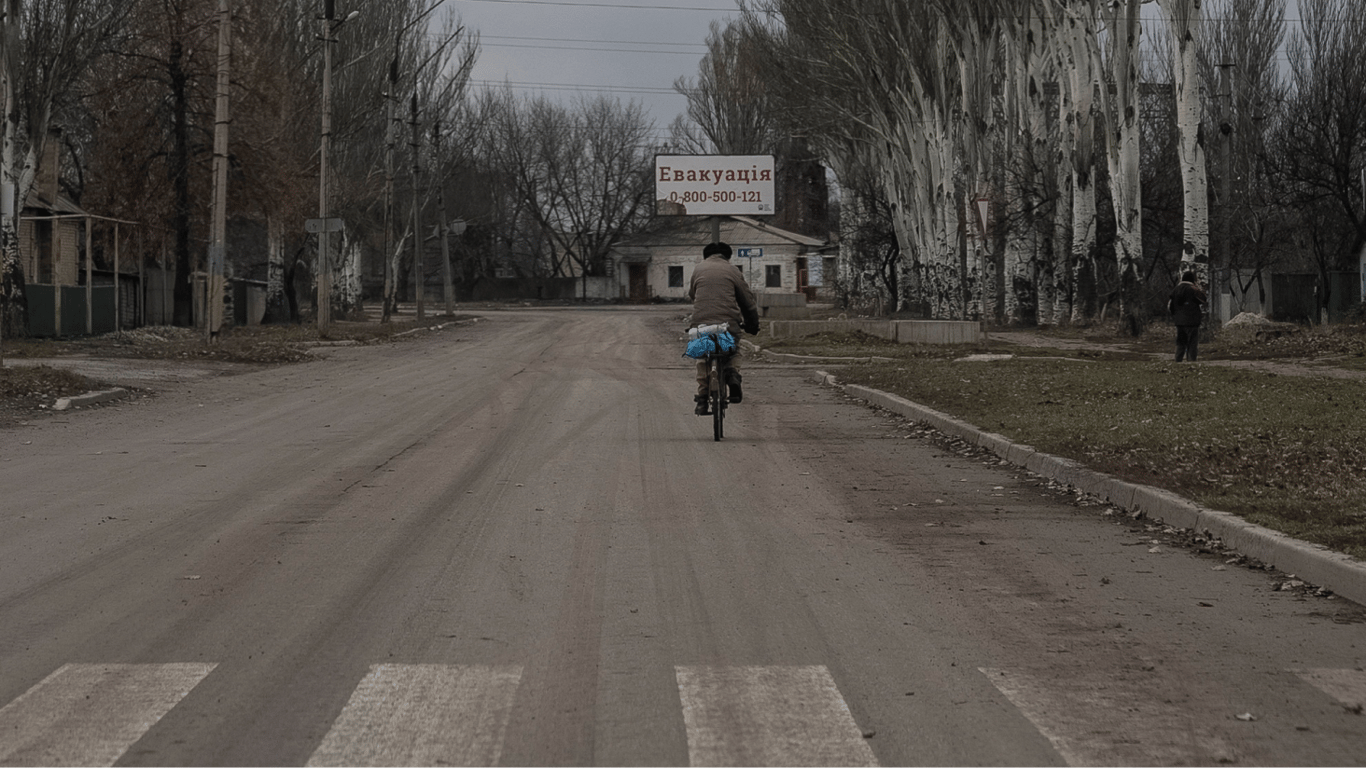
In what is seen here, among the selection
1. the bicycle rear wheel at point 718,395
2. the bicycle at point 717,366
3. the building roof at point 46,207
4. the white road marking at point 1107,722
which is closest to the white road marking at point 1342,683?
the white road marking at point 1107,722

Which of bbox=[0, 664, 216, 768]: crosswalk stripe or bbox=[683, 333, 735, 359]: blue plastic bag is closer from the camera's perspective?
bbox=[0, 664, 216, 768]: crosswalk stripe

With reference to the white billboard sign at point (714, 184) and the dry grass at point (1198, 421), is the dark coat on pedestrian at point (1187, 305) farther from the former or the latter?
the white billboard sign at point (714, 184)

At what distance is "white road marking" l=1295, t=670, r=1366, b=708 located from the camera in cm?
502

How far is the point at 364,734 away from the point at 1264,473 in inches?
287

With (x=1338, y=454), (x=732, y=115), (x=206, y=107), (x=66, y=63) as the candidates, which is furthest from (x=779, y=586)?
(x=732, y=115)

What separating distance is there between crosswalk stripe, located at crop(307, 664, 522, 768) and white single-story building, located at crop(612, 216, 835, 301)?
279 ft

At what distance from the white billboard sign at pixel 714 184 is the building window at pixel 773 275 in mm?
41716

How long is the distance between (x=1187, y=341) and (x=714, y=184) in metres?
28.2

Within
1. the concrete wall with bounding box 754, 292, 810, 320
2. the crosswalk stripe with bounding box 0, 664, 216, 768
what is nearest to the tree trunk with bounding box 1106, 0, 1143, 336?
the concrete wall with bounding box 754, 292, 810, 320

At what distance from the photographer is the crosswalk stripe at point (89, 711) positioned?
433 cm

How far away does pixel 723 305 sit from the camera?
46.6 feet

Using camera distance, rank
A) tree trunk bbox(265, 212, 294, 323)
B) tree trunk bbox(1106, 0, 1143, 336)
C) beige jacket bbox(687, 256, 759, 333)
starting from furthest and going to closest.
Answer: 1. tree trunk bbox(265, 212, 294, 323)
2. tree trunk bbox(1106, 0, 1143, 336)
3. beige jacket bbox(687, 256, 759, 333)

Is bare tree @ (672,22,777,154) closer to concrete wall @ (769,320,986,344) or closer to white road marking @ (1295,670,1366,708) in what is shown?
concrete wall @ (769,320,986,344)

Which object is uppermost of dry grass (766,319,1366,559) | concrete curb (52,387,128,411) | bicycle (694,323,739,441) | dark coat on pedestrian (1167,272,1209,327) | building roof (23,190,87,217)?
building roof (23,190,87,217)
